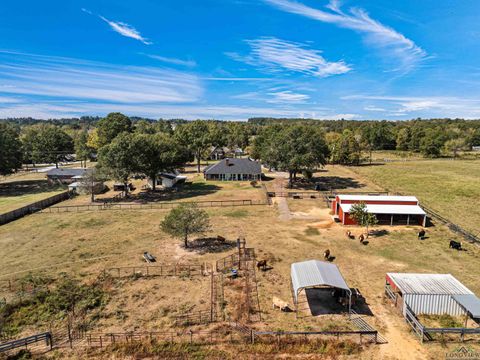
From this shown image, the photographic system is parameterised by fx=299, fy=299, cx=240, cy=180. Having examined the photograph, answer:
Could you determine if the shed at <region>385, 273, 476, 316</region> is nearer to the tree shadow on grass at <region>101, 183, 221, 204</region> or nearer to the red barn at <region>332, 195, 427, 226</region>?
the red barn at <region>332, 195, 427, 226</region>

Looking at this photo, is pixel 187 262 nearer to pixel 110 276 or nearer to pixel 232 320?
pixel 110 276

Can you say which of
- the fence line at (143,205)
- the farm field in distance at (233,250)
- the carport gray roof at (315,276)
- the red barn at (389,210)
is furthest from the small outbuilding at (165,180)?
the carport gray roof at (315,276)

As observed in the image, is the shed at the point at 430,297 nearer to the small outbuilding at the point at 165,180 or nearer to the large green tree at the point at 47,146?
the small outbuilding at the point at 165,180

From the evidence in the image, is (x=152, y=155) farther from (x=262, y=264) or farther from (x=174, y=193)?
(x=262, y=264)

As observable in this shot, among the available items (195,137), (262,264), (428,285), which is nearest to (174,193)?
(195,137)

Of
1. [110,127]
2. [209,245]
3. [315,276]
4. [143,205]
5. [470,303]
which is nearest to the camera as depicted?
[470,303]

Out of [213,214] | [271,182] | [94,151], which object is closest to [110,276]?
[213,214]

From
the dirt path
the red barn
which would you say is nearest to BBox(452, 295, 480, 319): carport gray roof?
the red barn
